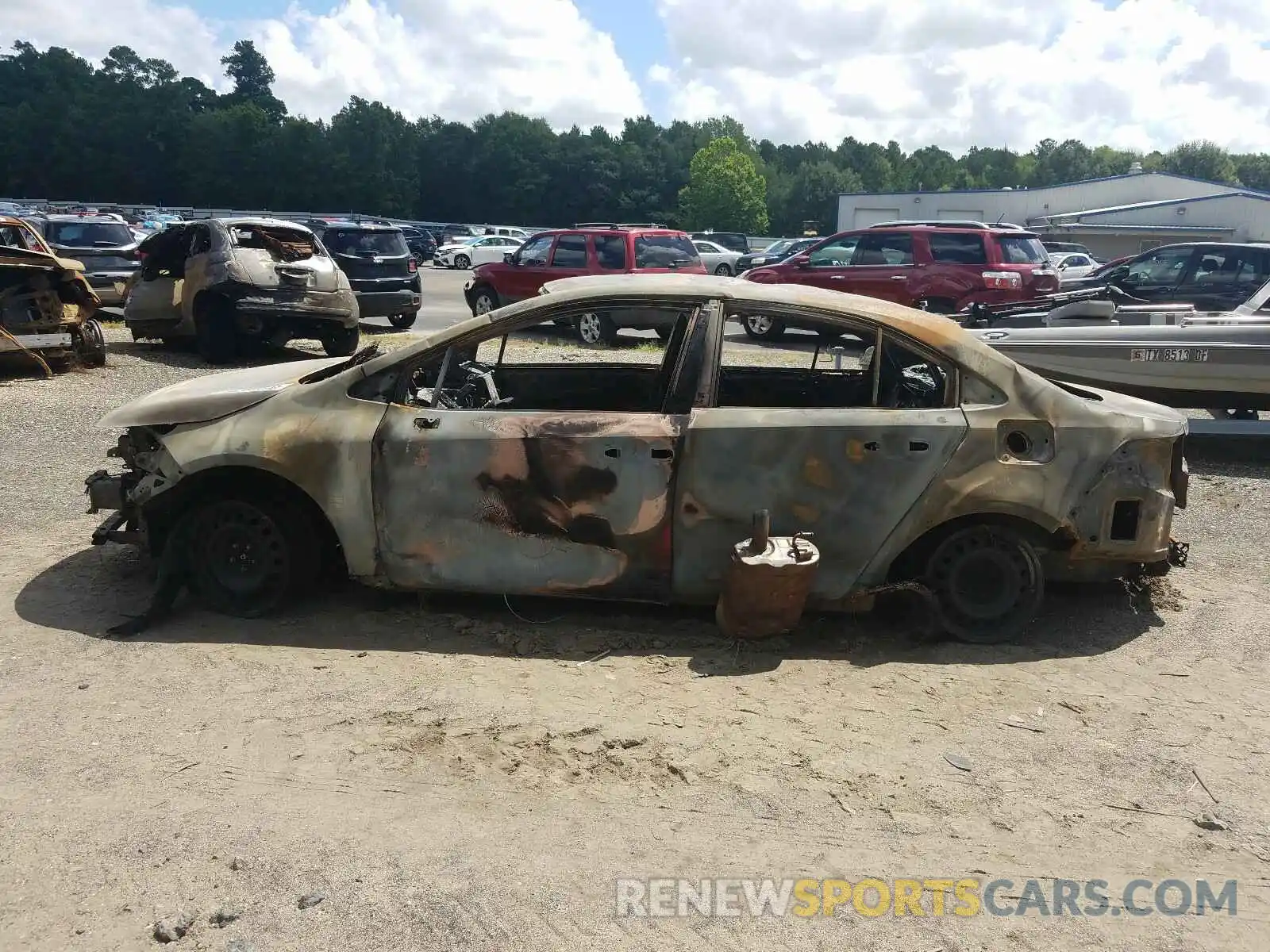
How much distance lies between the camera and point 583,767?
3.71 metres

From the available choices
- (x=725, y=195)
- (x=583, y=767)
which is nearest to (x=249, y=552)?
(x=583, y=767)

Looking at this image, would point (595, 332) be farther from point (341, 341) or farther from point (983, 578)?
point (983, 578)

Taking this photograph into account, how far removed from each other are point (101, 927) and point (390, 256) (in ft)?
46.9

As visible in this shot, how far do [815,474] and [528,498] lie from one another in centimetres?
127

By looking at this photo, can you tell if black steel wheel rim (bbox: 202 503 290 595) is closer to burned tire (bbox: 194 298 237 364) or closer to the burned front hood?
the burned front hood

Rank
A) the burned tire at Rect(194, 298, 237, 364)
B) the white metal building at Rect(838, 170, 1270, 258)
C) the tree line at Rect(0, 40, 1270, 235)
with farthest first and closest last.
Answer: the tree line at Rect(0, 40, 1270, 235) < the white metal building at Rect(838, 170, 1270, 258) < the burned tire at Rect(194, 298, 237, 364)

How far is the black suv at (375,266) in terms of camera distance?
51.6 feet

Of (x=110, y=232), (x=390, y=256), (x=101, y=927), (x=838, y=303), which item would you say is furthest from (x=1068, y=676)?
(x=110, y=232)

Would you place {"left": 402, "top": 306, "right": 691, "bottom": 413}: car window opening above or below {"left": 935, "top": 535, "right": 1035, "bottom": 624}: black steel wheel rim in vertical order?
above

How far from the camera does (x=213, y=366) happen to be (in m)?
12.9

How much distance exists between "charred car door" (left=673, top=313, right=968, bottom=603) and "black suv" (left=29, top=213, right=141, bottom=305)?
51.1 feet

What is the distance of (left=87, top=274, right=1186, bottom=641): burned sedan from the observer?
179 inches

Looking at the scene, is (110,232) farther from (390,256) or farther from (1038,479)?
(1038,479)

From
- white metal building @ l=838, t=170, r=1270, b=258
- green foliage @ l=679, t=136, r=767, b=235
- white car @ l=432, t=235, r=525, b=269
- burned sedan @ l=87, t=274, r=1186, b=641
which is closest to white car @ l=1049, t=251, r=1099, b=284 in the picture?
white metal building @ l=838, t=170, r=1270, b=258
